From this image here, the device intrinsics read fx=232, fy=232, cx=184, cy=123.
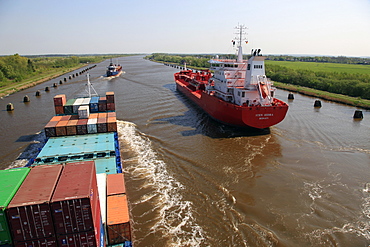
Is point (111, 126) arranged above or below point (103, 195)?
above

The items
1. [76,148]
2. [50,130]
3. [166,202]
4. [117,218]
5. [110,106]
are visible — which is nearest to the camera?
[117,218]

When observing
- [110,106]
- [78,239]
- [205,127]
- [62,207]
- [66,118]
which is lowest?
[205,127]

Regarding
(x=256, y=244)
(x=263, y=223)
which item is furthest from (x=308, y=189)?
(x=256, y=244)

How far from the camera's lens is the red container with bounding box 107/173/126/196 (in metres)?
10.8

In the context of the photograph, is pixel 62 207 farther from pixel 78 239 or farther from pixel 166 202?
pixel 166 202

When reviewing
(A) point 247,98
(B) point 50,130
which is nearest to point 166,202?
(B) point 50,130

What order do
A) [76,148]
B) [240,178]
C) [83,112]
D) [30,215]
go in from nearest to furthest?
[30,215] < [240,178] < [76,148] < [83,112]

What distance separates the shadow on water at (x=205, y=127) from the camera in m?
23.9

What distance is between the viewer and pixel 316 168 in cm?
1688

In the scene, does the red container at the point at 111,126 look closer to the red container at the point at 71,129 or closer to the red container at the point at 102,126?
the red container at the point at 102,126

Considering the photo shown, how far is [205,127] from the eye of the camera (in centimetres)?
2617

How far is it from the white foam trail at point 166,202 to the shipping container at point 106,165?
6.51 ft

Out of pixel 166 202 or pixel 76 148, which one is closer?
pixel 166 202

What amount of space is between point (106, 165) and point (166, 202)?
4457 mm
